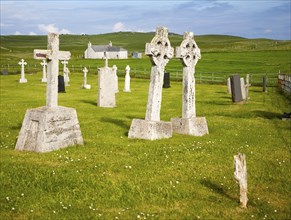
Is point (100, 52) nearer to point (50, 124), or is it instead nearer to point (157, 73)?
point (157, 73)

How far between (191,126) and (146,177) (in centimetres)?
594

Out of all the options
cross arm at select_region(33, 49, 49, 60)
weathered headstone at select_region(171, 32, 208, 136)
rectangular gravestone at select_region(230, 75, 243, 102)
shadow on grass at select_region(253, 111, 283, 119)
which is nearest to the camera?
cross arm at select_region(33, 49, 49, 60)

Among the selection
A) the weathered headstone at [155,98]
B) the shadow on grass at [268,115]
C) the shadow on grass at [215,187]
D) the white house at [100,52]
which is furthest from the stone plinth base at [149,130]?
the white house at [100,52]

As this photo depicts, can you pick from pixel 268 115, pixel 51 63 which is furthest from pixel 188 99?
pixel 268 115

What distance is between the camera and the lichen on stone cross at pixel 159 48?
13.9 m

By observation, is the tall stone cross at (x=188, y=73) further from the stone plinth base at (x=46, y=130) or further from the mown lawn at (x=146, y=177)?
the stone plinth base at (x=46, y=130)

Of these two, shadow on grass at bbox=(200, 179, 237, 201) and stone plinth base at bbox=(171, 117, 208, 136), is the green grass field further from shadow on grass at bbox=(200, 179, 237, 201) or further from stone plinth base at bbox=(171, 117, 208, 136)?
stone plinth base at bbox=(171, 117, 208, 136)

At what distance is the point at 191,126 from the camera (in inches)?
A: 599

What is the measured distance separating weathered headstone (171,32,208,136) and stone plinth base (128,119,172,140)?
3.59ft

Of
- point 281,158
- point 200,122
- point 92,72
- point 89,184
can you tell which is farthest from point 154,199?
point 92,72

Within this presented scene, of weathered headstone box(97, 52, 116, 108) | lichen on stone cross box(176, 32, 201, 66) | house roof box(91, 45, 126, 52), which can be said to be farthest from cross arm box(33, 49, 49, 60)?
house roof box(91, 45, 126, 52)

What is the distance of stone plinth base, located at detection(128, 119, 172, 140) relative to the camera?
14016 mm

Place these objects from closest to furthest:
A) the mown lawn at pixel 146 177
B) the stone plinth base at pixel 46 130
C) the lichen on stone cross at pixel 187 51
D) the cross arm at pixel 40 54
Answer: the mown lawn at pixel 146 177 → the stone plinth base at pixel 46 130 → the cross arm at pixel 40 54 → the lichen on stone cross at pixel 187 51

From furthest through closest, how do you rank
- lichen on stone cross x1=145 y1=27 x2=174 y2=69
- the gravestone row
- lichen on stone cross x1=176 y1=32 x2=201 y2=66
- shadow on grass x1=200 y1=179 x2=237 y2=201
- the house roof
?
the house roof → lichen on stone cross x1=176 y1=32 x2=201 y2=66 → lichen on stone cross x1=145 y1=27 x2=174 y2=69 → the gravestone row → shadow on grass x1=200 y1=179 x2=237 y2=201
